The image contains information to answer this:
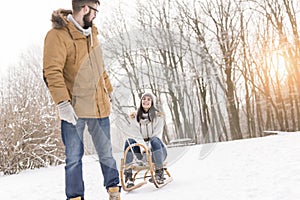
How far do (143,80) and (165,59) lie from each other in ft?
5.03

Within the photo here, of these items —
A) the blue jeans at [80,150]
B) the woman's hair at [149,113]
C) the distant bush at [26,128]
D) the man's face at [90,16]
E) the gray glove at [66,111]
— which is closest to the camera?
the gray glove at [66,111]

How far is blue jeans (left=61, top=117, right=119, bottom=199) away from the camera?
2100 millimetres

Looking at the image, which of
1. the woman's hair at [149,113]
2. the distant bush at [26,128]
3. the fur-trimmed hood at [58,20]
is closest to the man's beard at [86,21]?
the fur-trimmed hood at [58,20]

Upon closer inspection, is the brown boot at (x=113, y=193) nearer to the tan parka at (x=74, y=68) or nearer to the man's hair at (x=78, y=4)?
the tan parka at (x=74, y=68)

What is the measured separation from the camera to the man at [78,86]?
2.03 metres

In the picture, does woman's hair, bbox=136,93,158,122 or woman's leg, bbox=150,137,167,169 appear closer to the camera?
woman's leg, bbox=150,137,167,169

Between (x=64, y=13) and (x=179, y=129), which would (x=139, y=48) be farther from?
(x=64, y=13)

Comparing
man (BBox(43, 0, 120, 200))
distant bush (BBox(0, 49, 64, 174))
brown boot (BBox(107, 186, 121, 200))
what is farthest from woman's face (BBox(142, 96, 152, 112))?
distant bush (BBox(0, 49, 64, 174))

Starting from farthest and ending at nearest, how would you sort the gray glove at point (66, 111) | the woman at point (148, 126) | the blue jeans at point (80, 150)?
the woman at point (148, 126), the blue jeans at point (80, 150), the gray glove at point (66, 111)

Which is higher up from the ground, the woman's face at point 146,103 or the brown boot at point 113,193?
the woman's face at point 146,103

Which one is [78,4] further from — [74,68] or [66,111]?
[66,111]

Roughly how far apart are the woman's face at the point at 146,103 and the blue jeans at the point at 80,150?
1694 mm

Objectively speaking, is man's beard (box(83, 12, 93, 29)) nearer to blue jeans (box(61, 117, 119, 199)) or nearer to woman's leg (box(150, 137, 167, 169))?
blue jeans (box(61, 117, 119, 199))

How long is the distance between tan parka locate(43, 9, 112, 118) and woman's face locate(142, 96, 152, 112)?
1678 millimetres
